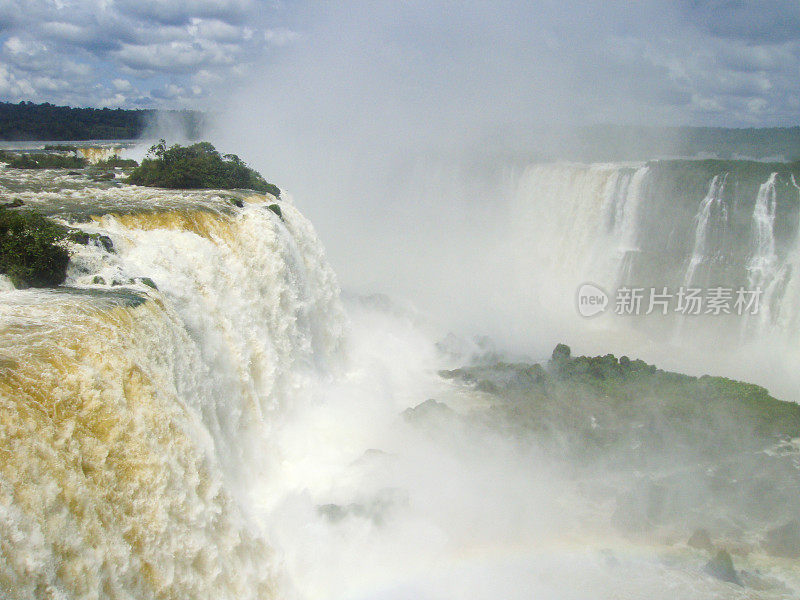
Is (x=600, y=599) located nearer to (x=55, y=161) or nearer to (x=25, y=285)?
(x=25, y=285)

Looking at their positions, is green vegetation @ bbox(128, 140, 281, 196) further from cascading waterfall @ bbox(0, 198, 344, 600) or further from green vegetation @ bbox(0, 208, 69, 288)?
green vegetation @ bbox(0, 208, 69, 288)

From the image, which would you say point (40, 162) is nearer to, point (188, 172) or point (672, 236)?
point (188, 172)

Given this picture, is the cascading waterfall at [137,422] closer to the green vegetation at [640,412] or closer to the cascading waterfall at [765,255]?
the green vegetation at [640,412]

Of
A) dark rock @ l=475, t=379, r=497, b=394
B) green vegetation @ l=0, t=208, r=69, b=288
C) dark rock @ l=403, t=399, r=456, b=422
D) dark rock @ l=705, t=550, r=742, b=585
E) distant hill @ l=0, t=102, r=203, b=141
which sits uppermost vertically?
distant hill @ l=0, t=102, r=203, b=141

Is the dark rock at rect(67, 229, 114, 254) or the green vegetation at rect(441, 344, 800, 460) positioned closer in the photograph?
the dark rock at rect(67, 229, 114, 254)

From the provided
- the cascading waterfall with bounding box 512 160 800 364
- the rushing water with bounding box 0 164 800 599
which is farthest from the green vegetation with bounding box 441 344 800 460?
the cascading waterfall with bounding box 512 160 800 364

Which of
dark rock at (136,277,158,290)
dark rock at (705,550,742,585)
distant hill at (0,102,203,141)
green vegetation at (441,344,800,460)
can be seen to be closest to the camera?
dark rock at (136,277,158,290)
